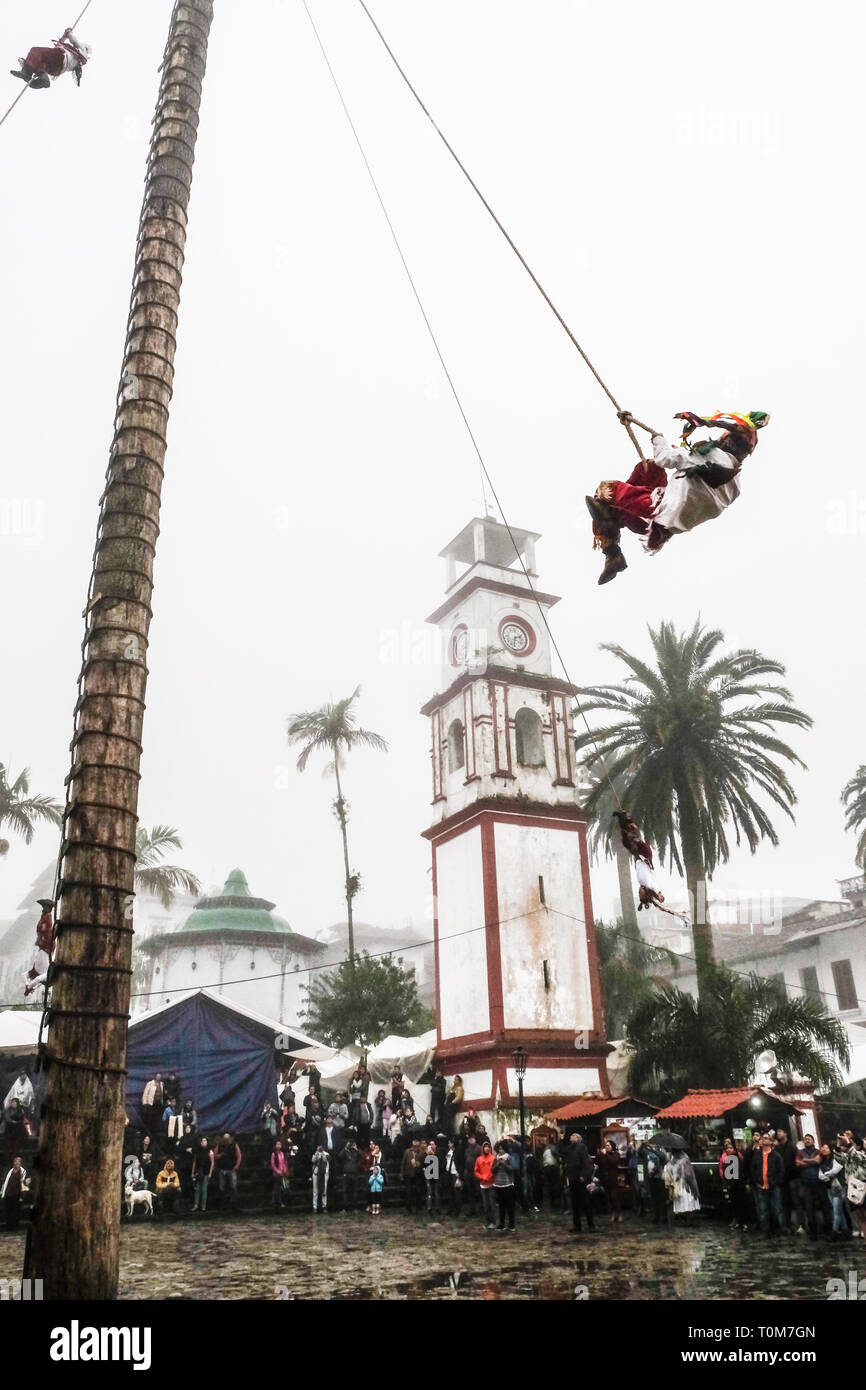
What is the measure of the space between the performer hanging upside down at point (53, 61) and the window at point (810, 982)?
165 ft

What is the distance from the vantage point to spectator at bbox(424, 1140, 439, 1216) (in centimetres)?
2091

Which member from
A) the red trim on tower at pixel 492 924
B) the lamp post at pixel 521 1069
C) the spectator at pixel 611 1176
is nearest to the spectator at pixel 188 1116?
the lamp post at pixel 521 1069

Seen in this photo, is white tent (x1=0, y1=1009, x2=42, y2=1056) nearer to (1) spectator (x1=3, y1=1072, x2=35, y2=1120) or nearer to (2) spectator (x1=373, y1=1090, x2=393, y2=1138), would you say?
(1) spectator (x1=3, y1=1072, x2=35, y2=1120)

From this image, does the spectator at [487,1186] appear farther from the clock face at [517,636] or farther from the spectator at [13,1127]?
the clock face at [517,636]

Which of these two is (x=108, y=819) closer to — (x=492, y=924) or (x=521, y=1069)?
(x=521, y=1069)

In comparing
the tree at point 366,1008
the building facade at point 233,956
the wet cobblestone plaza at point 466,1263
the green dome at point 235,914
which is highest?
the green dome at point 235,914

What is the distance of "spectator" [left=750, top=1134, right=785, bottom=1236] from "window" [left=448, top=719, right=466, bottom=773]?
18689mm

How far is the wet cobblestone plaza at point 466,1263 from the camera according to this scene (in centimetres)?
1088

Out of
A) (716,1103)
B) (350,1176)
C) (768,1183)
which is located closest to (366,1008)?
(350,1176)

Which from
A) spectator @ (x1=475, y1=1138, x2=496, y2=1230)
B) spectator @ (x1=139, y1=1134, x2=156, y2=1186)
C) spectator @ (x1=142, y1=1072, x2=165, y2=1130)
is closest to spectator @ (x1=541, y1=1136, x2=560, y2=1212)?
spectator @ (x1=475, y1=1138, x2=496, y2=1230)

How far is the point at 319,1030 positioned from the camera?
4062 cm

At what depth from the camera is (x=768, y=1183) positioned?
16.8 meters
